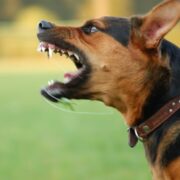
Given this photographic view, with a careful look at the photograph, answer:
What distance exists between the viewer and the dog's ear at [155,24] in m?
5.94

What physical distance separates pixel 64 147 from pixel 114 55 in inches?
223

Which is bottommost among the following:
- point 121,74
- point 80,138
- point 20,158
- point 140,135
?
point 140,135

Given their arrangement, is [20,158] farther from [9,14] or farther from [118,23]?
[9,14]

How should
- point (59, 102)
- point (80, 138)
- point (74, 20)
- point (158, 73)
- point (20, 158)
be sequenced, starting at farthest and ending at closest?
point (74, 20), point (80, 138), point (20, 158), point (59, 102), point (158, 73)

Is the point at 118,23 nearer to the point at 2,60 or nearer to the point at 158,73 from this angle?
the point at 158,73

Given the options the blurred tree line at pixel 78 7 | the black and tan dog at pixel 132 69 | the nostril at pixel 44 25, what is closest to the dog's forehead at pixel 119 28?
the black and tan dog at pixel 132 69

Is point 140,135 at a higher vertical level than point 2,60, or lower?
lower

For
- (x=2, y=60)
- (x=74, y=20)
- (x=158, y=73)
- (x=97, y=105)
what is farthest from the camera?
(x=74, y=20)

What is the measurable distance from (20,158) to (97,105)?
780 centimetres

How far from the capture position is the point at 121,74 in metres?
6.13

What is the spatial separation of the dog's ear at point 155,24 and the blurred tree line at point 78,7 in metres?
36.9

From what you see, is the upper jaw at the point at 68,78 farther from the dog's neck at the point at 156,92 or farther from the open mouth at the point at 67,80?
the dog's neck at the point at 156,92

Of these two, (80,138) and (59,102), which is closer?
(59,102)

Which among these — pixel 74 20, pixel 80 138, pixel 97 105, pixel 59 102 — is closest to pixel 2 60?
pixel 74 20
